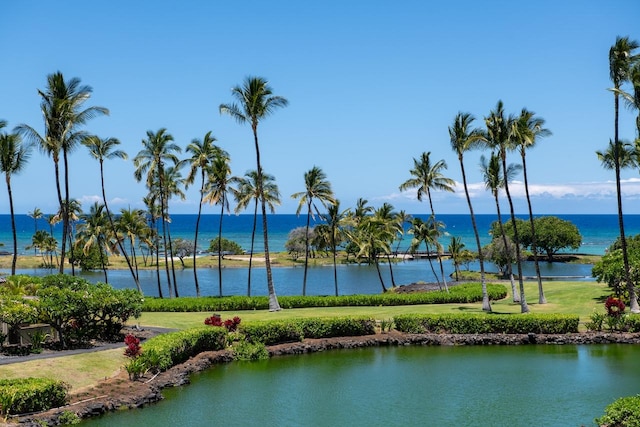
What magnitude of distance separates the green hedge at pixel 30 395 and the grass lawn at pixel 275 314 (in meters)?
2.12

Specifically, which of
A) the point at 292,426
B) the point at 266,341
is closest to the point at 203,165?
the point at 266,341

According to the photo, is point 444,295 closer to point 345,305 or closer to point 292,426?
point 345,305

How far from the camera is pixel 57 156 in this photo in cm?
3959

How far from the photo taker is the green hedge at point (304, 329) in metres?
35.2

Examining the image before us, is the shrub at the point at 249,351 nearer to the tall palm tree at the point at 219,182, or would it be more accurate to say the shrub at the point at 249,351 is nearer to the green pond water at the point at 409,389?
the green pond water at the point at 409,389

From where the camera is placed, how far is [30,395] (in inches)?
840

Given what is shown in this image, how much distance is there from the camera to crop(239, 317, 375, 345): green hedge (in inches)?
1384

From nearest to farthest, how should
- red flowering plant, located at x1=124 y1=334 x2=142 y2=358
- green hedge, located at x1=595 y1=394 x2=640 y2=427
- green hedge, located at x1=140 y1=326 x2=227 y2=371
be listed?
green hedge, located at x1=595 y1=394 x2=640 y2=427
red flowering plant, located at x1=124 y1=334 x2=142 y2=358
green hedge, located at x1=140 y1=326 x2=227 y2=371

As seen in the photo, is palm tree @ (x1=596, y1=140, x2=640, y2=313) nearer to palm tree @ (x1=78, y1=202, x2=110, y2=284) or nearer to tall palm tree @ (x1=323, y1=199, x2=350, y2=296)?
tall palm tree @ (x1=323, y1=199, x2=350, y2=296)

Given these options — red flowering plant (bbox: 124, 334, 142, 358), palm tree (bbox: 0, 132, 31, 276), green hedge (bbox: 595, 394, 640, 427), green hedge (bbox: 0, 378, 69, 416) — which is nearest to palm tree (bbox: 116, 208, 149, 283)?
palm tree (bbox: 0, 132, 31, 276)

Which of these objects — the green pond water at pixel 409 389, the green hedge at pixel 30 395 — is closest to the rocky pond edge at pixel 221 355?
the green hedge at pixel 30 395

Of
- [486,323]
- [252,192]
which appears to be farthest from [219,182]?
[486,323]

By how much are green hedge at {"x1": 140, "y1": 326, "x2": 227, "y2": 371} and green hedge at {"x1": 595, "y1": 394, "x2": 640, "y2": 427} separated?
18.3 metres

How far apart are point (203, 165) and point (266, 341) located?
2134 cm
